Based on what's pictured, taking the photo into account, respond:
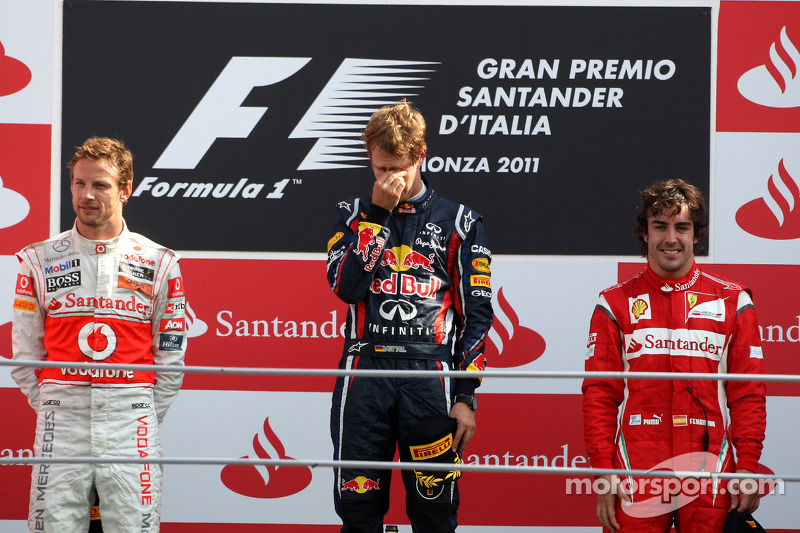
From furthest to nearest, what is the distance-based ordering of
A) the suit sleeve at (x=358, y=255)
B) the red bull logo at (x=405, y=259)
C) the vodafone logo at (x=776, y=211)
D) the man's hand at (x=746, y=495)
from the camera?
the vodafone logo at (x=776, y=211) → the red bull logo at (x=405, y=259) → the suit sleeve at (x=358, y=255) → the man's hand at (x=746, y=495)

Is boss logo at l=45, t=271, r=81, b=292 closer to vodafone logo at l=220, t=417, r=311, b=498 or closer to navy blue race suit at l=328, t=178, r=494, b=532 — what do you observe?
navy blue race suit at l=328, t=178, r=494, b=532

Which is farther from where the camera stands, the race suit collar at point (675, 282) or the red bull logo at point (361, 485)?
the race suit collar at point (675, 282)

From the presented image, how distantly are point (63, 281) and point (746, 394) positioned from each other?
76.9 inches

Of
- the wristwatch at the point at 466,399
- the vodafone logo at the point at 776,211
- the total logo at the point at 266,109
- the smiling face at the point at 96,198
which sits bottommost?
the wristwatch at the point at 466,399

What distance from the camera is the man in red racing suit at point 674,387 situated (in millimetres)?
2408

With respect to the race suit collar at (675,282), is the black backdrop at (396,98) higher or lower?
higher

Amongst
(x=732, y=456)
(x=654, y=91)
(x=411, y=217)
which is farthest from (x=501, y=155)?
(x=732, y=456)

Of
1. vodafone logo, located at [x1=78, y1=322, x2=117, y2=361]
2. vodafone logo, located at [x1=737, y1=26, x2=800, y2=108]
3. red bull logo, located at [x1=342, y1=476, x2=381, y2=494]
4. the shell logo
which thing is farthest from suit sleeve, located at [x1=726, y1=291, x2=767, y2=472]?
vodafone logo, located at [x1=78, y1=322, x2=117, y2=361]

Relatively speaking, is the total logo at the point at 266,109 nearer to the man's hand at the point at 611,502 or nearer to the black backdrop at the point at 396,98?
the black backdrop at the point at 396,98

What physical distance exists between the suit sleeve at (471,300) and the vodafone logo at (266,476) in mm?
1049

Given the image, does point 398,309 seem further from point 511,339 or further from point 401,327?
point 511,339

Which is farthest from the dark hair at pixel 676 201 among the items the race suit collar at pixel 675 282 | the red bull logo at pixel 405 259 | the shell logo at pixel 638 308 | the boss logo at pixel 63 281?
the boss logo at pixel 63 281

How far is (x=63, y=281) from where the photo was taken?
8.39 ft

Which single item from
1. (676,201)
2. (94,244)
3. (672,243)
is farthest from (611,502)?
(94,244)
